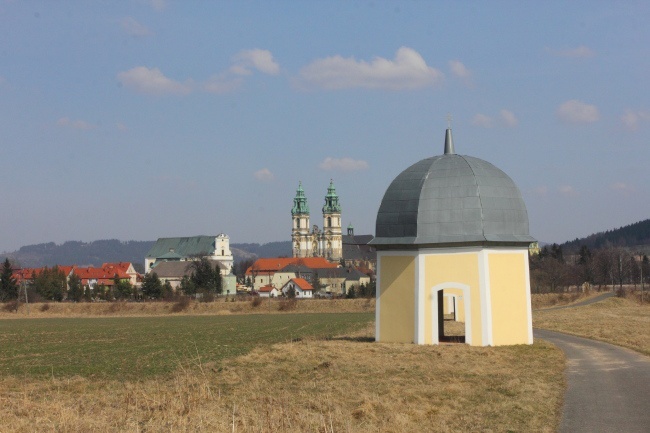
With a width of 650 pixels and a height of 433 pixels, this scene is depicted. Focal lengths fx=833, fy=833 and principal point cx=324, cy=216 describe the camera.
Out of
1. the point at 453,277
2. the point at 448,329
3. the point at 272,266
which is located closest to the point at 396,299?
the point at 453,277

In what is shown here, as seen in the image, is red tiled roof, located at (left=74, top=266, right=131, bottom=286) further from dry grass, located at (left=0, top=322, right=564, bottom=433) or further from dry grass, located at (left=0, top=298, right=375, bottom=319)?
dry grass, located at (left=0, top=322, right=564, bottom=433)

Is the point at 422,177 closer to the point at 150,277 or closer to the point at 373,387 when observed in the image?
the point at 373,387

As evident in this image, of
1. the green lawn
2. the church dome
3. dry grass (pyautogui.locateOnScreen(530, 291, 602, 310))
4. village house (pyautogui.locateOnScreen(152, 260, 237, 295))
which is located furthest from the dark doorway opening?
village house (pyautogui.locateOnScreen(152, 260, 237, 295))

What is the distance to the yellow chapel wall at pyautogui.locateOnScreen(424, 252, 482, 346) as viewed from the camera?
28594mm

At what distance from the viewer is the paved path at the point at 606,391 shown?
1483 centimetres

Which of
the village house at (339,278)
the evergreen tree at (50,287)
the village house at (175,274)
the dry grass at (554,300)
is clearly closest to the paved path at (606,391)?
the dry grass at (554,300)

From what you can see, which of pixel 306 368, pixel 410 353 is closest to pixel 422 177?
pixel 410 353

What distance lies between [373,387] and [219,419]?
528 cm

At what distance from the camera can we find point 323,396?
1797 centimetres

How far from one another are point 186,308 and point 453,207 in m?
57.8

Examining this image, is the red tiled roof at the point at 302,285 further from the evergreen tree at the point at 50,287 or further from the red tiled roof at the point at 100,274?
the red tiled roof at the point at 100,274

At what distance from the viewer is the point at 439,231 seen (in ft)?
95.3

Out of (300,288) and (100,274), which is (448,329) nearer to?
(300,288)

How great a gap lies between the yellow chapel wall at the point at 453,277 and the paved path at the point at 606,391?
3.18 m
